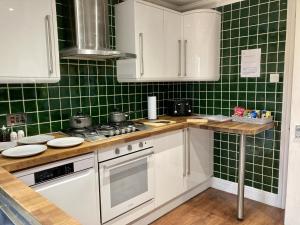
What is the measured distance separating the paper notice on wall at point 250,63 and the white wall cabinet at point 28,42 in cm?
185

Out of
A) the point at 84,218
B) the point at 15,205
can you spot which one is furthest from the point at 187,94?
the point at 15,205

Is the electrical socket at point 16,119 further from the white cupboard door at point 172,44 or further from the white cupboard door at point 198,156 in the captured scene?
the white cupboard door at point 198,156

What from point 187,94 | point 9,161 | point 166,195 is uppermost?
point 187,94

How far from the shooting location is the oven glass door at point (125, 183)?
1.77 m

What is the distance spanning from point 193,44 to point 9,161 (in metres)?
2.04

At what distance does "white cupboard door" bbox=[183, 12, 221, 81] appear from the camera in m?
2.54

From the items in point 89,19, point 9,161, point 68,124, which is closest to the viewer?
point 9,161

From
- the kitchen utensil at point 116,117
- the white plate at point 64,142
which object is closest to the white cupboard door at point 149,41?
the kitchen utensil at point 116,117

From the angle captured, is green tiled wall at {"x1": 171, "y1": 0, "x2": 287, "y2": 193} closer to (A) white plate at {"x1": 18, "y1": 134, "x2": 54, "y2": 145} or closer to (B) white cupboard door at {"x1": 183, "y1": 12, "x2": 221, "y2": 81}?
(B) white cupboard door at {"x1": 183, "y1": 12, "x2": 221, "y2": 81}

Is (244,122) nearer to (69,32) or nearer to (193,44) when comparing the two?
(193,44)

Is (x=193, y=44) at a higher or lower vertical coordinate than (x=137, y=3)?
lower

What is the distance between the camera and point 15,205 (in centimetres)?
79

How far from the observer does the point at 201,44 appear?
255 centimetres

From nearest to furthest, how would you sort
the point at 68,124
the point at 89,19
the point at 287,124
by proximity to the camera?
the point at 89,19, the point at 68,124, the point at 287,124
